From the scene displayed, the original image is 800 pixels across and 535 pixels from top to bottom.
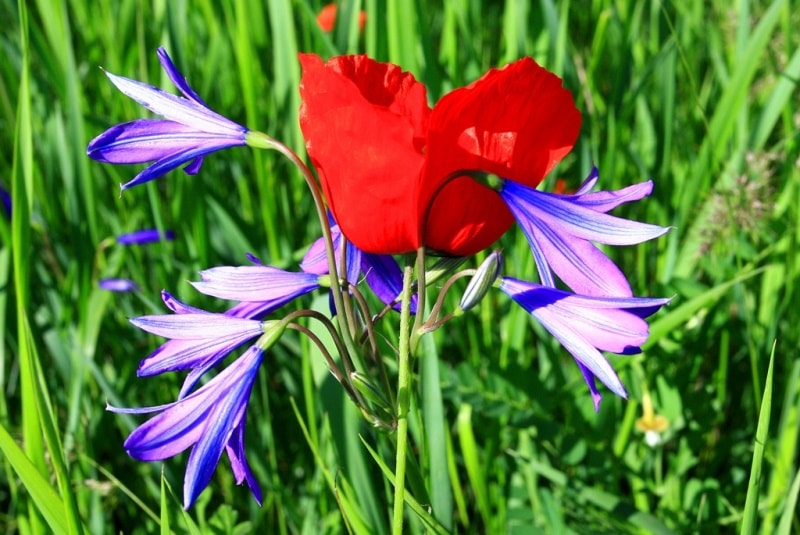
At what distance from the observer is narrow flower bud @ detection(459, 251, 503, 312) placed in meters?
0.60

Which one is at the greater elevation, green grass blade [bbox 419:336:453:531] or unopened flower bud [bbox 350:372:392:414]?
unopened flower bud [bbox 350:372:392:414]

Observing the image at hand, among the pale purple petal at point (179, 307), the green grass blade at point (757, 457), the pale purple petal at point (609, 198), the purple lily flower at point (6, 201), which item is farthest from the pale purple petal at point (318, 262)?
the purple lily flower at point (6, 201)

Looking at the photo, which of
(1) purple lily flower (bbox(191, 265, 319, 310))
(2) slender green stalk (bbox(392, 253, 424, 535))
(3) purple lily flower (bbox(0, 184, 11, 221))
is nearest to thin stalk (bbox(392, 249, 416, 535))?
(2) slender green stalk (bbox(392, 253, 424, 535))

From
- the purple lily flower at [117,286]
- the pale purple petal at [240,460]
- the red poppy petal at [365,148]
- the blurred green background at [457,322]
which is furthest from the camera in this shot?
the purple lily flower at [117,286]

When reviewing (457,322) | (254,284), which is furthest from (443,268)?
(457,322)

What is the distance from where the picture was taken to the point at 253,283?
71cm

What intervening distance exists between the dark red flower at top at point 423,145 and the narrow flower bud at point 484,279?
1.6 inches

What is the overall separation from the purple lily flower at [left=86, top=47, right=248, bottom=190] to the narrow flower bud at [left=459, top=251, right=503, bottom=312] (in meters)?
0.21

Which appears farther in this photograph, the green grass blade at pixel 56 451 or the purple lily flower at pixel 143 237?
the purple lily flower at pixel 143 237

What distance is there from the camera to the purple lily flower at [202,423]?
63 centimetres

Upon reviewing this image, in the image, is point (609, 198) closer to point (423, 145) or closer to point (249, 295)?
point (423, 145)

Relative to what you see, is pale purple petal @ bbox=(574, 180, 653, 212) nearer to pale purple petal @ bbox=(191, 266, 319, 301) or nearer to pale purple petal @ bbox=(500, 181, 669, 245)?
pale purple petal @ bbox=(500, 181, 669, 245)

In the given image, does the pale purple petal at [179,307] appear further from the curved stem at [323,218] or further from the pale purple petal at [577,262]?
the pale purple petal at [577,262]

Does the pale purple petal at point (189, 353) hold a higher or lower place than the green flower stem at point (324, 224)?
lower
